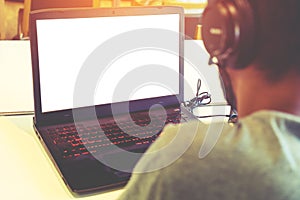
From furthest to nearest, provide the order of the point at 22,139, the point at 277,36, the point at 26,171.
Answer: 1. the point at 22,139
2. the point at 26,171
3. the point at 277,36

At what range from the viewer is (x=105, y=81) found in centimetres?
122

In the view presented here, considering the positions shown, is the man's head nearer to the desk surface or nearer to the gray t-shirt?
the gray t-shirt

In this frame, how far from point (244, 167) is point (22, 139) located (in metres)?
0.72

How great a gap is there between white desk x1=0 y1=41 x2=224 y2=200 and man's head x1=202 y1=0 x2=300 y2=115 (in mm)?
425

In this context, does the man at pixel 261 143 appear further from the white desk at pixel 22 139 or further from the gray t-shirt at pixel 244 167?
the white desk at pixel 22 139

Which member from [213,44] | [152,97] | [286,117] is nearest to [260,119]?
[286,117]

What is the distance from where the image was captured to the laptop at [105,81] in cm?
105

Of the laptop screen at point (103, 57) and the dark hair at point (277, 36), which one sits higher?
the dark hair at point (277, 36)

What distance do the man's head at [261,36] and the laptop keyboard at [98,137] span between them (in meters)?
0.48

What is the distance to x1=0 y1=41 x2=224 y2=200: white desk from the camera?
91 centimetres

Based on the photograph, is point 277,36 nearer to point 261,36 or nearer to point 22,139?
point 261,36

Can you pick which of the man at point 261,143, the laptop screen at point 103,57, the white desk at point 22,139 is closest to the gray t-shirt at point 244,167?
the man at point 261,143

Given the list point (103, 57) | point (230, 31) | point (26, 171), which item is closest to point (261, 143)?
point (230, 31)

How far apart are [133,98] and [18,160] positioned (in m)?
0.35
